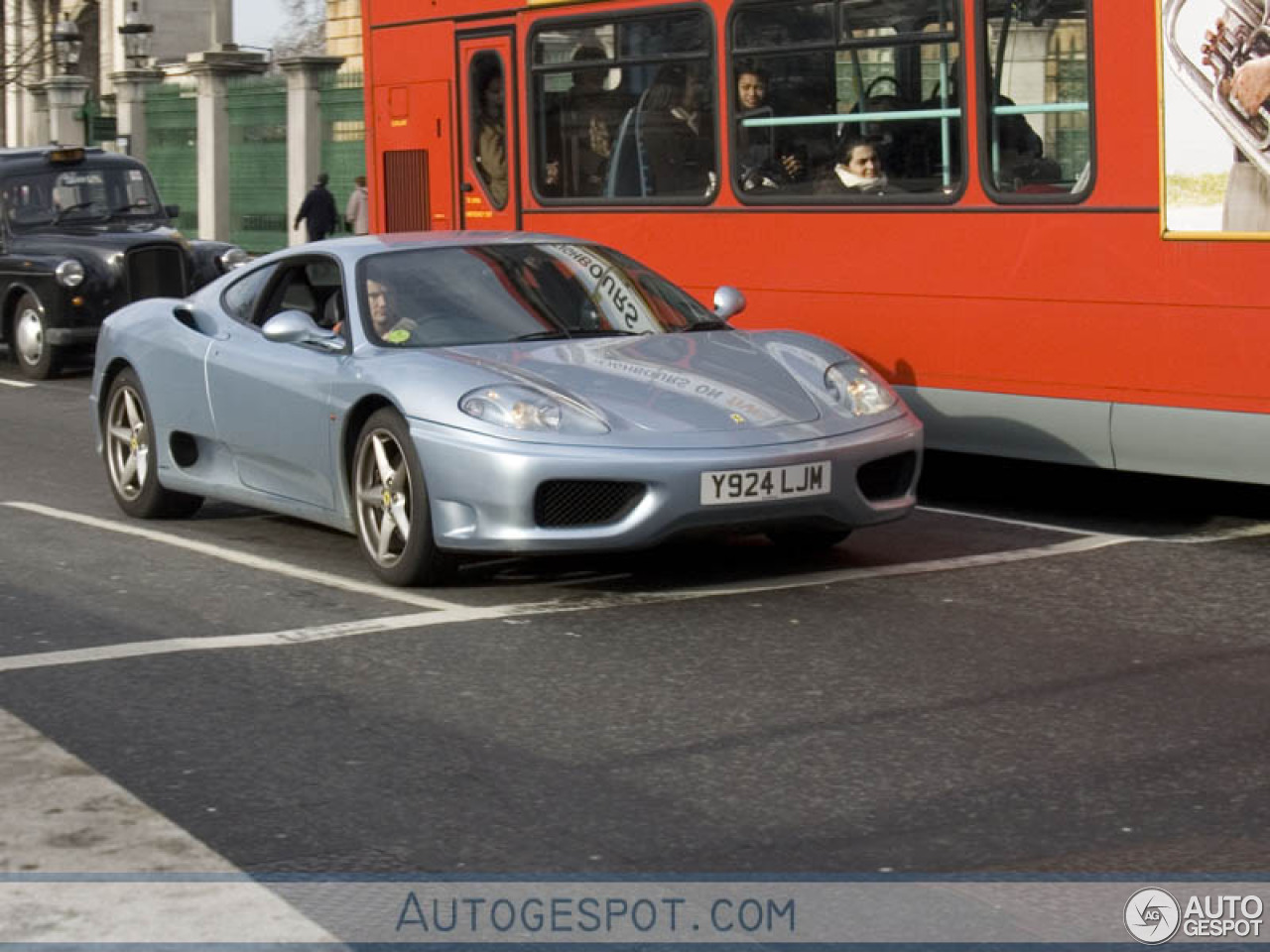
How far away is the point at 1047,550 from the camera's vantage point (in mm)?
9039

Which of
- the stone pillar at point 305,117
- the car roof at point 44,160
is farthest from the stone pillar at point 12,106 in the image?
the car roof at point 44,160

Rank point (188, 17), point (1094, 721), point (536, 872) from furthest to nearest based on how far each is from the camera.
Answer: point (188, 17) → point (1094, 721) → point (536, 872)

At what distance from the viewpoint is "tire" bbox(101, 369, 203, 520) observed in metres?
9.98

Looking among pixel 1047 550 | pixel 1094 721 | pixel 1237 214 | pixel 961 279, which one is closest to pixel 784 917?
pixel 1094 721

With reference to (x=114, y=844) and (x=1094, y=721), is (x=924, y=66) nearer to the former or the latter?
(x=1094, y=721)

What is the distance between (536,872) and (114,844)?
2.98 feet

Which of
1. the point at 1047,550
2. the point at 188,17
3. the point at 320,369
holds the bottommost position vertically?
the point at 1047,550

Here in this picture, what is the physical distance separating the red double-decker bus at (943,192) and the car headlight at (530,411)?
290 cm

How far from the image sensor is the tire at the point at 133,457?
32.7 feet

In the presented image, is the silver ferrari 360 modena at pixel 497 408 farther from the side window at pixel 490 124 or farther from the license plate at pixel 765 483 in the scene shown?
the side window at pixel 490 124

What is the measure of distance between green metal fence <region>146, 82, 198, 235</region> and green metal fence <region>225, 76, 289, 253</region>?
6.52 feet

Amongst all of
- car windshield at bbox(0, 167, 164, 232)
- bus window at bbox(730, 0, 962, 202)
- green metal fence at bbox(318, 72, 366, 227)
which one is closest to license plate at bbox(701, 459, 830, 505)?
bus window at bbox(730, 0, 962, 202)
